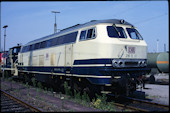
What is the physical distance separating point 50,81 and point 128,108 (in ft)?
20.4

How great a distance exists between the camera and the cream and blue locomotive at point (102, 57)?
878 cm

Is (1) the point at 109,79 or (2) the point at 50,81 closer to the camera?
(1) the point at 109,79

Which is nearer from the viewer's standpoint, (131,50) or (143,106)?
(143,106)

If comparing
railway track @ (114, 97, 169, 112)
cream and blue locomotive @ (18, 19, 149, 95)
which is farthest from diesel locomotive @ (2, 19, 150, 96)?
railway track @ (114, 97, 169, 112)

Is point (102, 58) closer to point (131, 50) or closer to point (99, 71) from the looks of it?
point (99, 71)

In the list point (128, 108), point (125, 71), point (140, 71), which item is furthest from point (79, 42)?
point (128, 108)

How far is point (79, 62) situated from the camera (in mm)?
9977

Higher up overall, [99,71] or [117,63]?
[117,63]

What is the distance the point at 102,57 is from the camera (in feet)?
28.8

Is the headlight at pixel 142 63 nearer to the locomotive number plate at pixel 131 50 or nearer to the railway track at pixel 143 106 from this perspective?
the locomotive number plate at pixel 131 50

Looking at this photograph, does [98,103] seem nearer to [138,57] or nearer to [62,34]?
[138,57]

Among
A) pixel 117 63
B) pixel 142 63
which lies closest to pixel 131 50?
pixel 142 63

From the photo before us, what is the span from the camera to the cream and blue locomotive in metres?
8.78

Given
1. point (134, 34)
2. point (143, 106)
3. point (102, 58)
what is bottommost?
point (143, 106)
